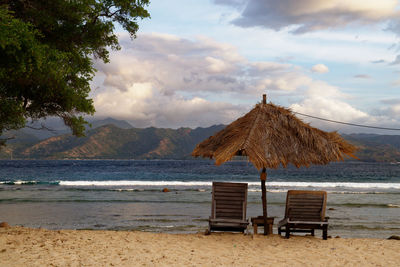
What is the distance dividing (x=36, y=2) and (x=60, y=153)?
155 m

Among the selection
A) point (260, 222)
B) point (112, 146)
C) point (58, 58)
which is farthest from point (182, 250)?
point (112, 146)

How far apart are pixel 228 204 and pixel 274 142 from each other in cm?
189

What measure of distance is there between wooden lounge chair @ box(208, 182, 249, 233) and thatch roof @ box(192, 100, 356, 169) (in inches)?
36.5

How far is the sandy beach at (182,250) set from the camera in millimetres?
6562

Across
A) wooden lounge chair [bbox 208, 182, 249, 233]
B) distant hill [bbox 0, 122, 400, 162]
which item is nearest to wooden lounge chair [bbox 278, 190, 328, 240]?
wooden lounge chair [bbox 208, 182, 249, 233]

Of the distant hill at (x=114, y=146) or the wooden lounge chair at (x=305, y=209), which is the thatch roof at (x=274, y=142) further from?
the distant hill at (x=114, y=146)

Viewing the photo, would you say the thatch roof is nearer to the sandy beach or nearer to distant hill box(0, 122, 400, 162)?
the sandy beach

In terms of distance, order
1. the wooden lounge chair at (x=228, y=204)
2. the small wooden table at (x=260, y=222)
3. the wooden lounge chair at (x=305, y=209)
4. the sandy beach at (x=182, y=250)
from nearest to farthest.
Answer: the sandy beach at (x=182, y=250), the wooden lounge chair at (x=305, y=209), the wooden lounge chair at (x=228, y=204), the small wooden table at (x=260, y=222)

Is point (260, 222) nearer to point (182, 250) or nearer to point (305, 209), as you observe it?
point (305, 209)

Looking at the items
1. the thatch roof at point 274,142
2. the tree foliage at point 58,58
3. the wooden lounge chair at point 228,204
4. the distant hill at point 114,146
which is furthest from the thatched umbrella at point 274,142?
the distant hill at point 114,146

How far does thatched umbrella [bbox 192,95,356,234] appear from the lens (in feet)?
26.0

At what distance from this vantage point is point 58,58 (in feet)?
25.0

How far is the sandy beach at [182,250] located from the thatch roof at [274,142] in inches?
72.8

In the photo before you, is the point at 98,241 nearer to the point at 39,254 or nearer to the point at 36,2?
the point at 39,254
